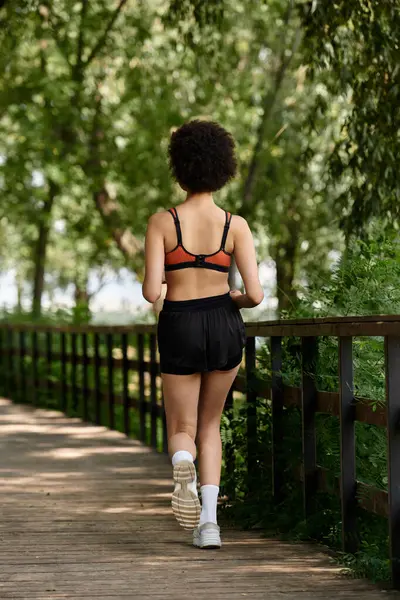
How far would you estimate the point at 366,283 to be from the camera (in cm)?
610

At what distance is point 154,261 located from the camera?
528cm

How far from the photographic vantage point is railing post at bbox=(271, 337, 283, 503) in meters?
6.39

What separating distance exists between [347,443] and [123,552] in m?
1.20

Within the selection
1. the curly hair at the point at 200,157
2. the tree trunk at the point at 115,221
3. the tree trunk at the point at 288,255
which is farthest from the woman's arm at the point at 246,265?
the tree trunk at the point at 288,255

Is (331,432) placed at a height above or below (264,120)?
below

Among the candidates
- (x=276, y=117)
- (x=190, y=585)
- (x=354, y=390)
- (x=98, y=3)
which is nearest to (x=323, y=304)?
(x=354, y=390)

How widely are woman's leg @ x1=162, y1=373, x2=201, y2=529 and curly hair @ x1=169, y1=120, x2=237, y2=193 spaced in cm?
92

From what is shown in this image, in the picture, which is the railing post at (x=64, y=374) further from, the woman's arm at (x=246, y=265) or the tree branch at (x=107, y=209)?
the woman's arm at (x=246, y=265)

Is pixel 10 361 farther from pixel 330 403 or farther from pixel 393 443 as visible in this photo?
pixel 393 443

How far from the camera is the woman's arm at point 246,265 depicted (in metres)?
5.37

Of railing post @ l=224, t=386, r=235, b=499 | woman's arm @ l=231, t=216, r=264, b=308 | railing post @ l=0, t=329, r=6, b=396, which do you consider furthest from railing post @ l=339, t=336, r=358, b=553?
railing post @ l=0, t=329, r=6, b=396

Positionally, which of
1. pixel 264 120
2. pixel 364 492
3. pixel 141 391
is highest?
pixel 264 120

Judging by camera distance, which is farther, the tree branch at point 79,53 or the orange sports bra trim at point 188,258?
the tree branch at point 79,53

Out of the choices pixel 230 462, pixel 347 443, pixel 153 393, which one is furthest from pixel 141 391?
pixel 347 443
